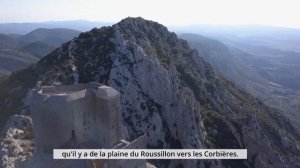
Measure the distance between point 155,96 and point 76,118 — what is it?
4439 cm

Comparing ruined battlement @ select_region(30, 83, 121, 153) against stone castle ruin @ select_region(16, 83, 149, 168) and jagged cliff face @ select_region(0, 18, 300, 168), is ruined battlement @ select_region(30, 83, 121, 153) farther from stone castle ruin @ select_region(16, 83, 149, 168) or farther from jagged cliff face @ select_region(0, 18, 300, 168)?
jagged cliff face @ select_region(0, 18, 300, 168)

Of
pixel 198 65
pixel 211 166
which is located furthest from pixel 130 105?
pixel 198 65

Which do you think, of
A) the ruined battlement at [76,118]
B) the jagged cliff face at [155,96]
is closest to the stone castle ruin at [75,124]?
the ruined battlement at [76,118]

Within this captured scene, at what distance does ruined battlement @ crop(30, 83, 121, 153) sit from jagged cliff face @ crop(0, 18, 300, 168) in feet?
83.3

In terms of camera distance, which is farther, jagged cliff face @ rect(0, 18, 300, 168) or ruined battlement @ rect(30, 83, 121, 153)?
jagged cliff face @ rect(0, 18, 300, 168)

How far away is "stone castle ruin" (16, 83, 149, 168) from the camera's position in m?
31.7

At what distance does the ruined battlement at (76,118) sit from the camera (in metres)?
31.7

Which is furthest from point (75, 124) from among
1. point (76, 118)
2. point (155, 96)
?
point (155, 96)

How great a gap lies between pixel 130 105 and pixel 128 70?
8788 mm

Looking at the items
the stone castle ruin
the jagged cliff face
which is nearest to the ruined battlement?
the stone castle ruin

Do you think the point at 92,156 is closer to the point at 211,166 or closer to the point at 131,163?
the point at 131,163

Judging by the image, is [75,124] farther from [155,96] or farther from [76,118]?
[155,96]

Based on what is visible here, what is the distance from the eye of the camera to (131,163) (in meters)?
34.0

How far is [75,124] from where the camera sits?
107ft
